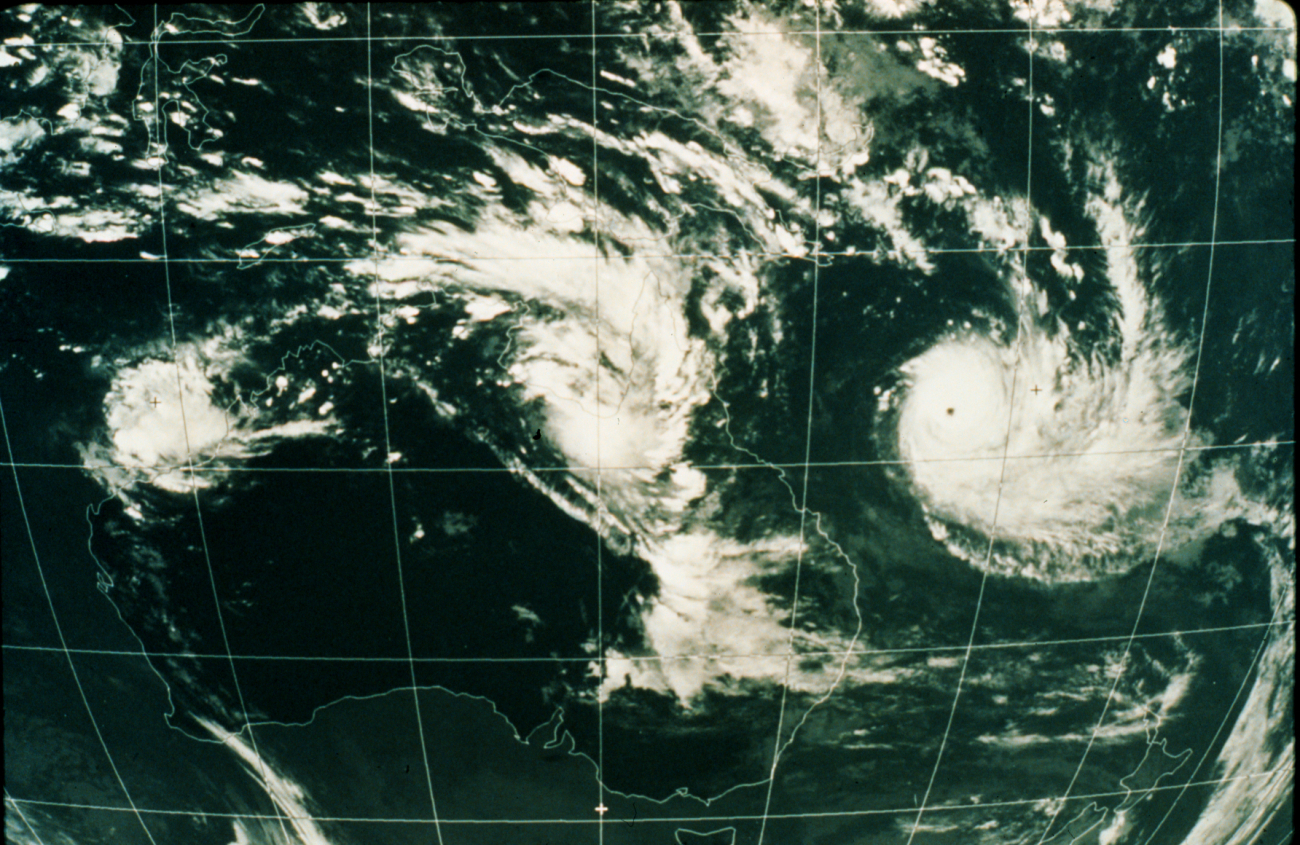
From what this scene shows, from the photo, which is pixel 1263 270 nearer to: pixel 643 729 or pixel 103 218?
pixel 643 729

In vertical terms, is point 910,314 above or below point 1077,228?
below

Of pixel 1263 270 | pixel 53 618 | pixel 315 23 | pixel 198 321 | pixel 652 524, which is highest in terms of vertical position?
pixel 315 23

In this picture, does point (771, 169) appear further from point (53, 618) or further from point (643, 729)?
point (53, 618)

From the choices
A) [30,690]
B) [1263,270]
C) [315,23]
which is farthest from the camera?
[30,690]

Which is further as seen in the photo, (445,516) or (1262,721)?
(1262,721)

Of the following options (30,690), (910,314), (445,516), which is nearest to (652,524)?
(445,516)

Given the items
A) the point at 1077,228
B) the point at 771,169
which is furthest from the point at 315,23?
the point at 1077,228

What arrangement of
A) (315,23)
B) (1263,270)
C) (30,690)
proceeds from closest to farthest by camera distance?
(315,23), (1263,270), (30,690)
